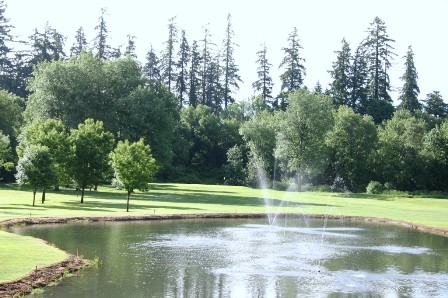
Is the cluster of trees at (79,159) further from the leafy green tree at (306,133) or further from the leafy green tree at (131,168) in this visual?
the leafy green tree at (306,133)

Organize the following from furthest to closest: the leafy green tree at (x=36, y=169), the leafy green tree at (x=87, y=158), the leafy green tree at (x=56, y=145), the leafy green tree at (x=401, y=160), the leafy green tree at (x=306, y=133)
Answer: the leafy green tree at (x=401, y=160) → the leafy green tree at (x=306, y=133) → the leafy green tree at (x=87, y=158) → the leafy green tree at (x=56, y=145) → the leafy green tree at (x=36, y=169)

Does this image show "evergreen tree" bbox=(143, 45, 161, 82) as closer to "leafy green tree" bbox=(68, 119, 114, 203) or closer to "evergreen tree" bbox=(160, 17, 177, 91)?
"evergreen tree" bbox=(160, 17, 177, 91)

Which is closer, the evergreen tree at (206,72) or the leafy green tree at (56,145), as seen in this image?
the leafy green tree at (56,145)

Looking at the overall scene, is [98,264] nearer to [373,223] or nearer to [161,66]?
[373,223]

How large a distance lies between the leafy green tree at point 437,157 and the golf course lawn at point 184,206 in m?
10.5

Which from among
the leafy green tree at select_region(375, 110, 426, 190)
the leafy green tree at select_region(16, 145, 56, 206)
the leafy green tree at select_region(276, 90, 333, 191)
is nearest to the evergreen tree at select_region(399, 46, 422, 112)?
the leafy green tree at select_region(375, 110, 426, 190)

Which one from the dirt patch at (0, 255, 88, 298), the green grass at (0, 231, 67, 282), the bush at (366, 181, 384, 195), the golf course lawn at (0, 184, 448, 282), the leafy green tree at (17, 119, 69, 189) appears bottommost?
the dirt patch at (0, 255, 88, 298)

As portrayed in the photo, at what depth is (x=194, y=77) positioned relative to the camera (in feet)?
448

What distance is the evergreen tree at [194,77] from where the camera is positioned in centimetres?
13600

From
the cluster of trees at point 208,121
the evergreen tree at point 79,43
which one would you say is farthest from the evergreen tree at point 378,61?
the evergreen tree at point 79,43

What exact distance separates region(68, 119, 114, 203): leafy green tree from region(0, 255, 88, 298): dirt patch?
3787cm

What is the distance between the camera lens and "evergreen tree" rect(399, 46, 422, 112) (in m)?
129

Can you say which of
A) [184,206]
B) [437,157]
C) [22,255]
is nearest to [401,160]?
[437,157]

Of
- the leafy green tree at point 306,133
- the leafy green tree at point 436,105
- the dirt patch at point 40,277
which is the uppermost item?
the leafy green tree at point 436,105
